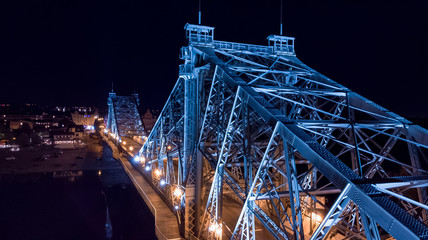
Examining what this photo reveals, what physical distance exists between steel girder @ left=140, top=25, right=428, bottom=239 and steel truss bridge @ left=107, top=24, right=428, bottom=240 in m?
0.03

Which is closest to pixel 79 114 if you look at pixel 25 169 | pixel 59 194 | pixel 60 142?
pixel 60 142

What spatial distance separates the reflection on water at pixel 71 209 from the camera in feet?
81.5

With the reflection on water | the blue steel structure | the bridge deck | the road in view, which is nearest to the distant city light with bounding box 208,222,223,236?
the bridge deck

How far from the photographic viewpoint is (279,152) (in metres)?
10.7

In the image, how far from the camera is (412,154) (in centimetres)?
840

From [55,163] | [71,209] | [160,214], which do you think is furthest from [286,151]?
[55,163]

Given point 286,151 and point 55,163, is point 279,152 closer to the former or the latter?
point 286,151

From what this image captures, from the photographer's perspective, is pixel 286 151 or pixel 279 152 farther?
pixel 279 152

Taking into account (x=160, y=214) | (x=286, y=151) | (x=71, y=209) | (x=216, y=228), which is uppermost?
(x=286, y=151)

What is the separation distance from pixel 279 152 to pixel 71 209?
2922 centimetres

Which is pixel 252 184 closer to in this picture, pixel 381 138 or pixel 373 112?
pixel 373 112

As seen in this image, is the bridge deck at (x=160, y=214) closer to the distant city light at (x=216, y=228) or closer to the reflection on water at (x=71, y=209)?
the reflection on water at (x=71, y=209)

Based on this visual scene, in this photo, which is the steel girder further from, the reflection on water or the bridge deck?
the reflection on water

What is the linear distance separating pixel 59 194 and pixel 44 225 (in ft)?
36.6
